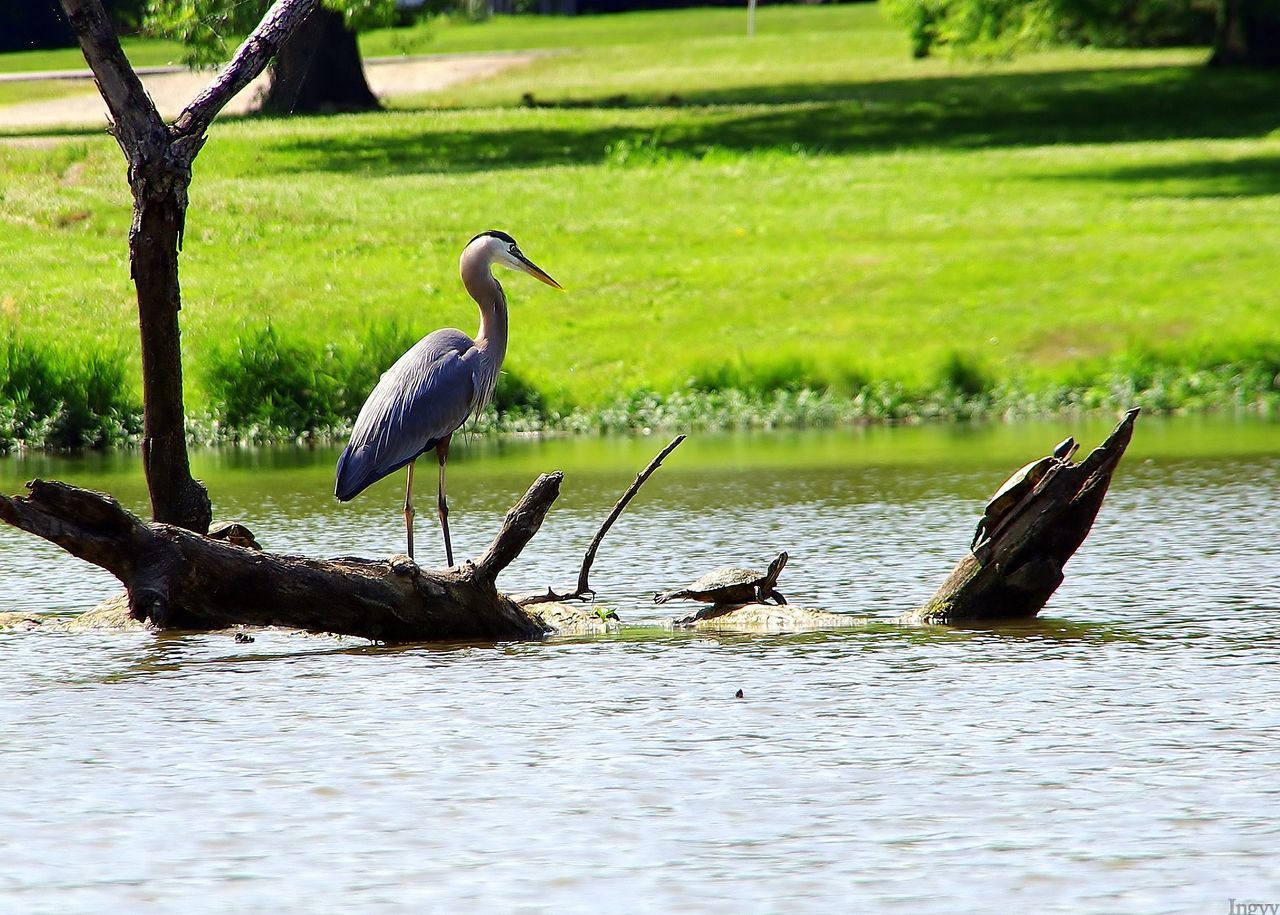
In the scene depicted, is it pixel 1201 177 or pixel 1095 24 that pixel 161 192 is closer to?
pixel 1201 177

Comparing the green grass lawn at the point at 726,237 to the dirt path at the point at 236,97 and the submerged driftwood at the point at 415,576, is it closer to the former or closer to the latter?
the dirt path at the point at 236,97

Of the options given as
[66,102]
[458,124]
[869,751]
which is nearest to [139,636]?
[869,751]

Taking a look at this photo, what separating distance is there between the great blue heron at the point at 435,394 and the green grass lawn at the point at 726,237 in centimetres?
812

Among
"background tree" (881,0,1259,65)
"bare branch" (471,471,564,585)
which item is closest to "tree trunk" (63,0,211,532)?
"bare branch" (471,471,564,585)

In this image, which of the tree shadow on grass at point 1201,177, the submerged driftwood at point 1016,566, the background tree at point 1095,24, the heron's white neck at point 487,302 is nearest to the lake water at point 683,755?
the submerged driftwood at point 1016,566

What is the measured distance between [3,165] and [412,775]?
24.6m

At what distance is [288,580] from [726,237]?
706 inches

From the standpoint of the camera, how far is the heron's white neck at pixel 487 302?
11695 millimetres

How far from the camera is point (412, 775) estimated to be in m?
7.16

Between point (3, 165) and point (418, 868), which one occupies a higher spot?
point (3, 165)

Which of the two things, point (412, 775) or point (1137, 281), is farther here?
point (1137, 281)

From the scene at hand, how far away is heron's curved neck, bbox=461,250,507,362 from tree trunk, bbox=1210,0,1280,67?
35802mm

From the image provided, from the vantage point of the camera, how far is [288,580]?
8.91m

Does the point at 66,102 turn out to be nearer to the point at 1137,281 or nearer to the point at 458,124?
the point at 458,124
